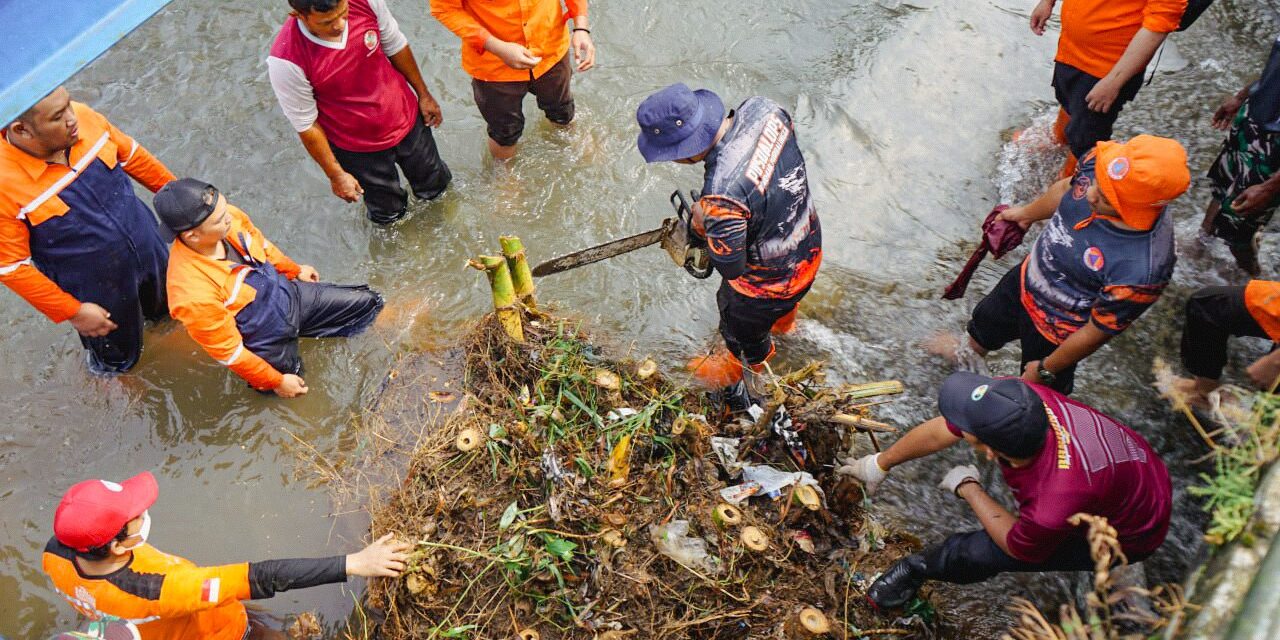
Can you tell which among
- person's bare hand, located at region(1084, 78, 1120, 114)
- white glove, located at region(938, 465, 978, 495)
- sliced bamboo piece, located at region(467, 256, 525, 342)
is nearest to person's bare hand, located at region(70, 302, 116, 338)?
sliced bamboo piece, located at region(467, 256, 525, 342)

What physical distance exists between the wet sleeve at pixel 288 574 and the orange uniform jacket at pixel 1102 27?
4.15m

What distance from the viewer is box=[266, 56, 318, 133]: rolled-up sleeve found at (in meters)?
3.62

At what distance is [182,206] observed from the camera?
3.17 meters

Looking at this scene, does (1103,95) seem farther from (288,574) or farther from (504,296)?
(288,574)

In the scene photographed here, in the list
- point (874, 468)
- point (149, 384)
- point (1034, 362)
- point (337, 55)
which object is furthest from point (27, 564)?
point (1034, 362)

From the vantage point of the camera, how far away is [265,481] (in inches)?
151

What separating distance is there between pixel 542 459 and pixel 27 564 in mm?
2566

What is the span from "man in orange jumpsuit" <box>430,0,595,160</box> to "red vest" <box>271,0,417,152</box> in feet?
1.25

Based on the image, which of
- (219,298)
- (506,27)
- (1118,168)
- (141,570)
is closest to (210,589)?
(141,570)

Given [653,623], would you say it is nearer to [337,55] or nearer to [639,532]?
[639,532]

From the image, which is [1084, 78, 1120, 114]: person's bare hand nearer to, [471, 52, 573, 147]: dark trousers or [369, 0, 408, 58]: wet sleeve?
[471, 52, 573, 147]: dark trousers

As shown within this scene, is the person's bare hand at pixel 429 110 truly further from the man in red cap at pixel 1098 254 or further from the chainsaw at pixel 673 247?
the man in red cap at pixel 1098 254

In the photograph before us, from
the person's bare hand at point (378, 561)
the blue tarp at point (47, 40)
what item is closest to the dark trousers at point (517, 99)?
the blue tarp at point (47, 40)

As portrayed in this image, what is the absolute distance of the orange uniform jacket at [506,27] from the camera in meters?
4.03
